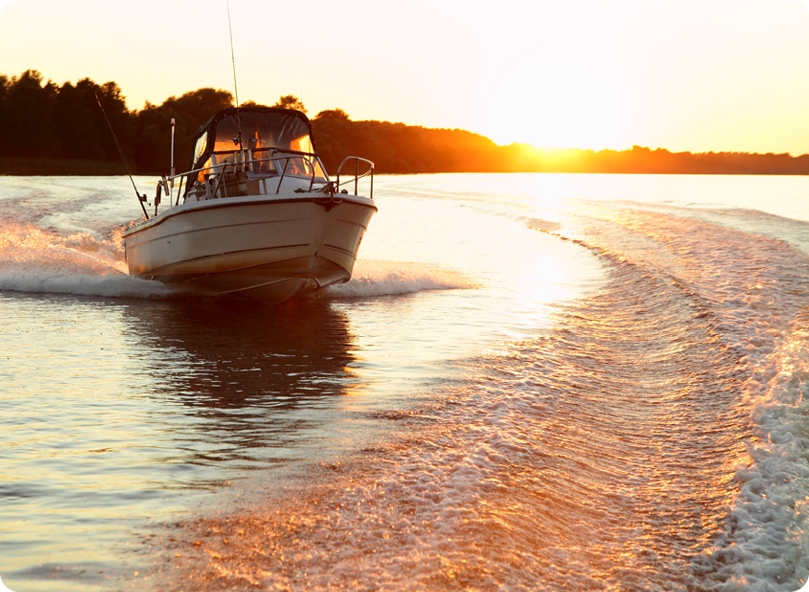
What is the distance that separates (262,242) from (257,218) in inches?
14.6

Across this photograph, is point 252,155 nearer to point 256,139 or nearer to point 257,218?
point 256,139

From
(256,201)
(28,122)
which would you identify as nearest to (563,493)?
(256,201)

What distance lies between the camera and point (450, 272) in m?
13.2

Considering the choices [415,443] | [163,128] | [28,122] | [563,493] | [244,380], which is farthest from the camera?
[163,128]

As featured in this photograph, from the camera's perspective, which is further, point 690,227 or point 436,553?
point 690,227

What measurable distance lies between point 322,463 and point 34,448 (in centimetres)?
183

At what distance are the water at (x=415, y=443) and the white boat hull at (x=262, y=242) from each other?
1.79 ft

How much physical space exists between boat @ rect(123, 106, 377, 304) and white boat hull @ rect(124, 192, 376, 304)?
15 millimetres

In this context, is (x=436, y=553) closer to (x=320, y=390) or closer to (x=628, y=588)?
(x=628, y=588)

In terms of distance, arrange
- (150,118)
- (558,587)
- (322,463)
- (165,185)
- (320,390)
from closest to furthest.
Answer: (558,587) < (322,463) < (320,390) < (165,185) < (150,118)

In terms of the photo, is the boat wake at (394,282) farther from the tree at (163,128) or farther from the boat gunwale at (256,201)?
the tree at (163,128)

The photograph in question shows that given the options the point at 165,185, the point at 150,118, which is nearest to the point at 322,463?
the point at 165,185

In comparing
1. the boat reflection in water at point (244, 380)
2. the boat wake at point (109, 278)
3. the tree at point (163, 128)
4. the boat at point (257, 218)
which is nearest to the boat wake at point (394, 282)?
the boat wake at point (109, 278)

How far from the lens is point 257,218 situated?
8.95 meters
